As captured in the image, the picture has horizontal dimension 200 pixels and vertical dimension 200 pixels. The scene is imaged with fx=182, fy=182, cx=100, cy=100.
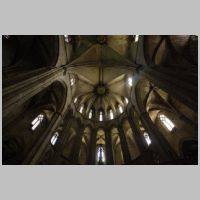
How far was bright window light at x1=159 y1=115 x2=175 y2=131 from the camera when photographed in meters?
13.8

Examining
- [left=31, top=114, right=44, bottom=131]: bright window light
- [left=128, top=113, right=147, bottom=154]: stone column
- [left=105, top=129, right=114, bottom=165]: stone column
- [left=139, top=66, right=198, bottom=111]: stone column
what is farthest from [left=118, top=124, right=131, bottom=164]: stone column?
[left=31, top=114, right=44, bottom=131]: bright window light

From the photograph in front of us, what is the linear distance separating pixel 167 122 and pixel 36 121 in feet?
34.5

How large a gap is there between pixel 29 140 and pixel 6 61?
20.2 ft

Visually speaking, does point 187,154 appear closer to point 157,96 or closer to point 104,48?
point 157,96

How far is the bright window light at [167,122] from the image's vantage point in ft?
45.4

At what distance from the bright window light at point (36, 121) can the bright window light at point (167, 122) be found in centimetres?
1006

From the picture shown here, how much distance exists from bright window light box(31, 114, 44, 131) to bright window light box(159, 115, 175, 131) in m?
10.1

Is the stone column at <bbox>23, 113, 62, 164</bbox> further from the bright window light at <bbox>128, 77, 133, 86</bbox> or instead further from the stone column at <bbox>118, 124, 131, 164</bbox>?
the bright window light at <bbox>128, 77, 133, 86</bbox>

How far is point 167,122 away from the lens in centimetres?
1466

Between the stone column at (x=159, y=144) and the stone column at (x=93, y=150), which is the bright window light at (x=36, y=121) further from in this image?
the stone column at (x=159, y=144)

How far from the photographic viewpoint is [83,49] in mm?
16016

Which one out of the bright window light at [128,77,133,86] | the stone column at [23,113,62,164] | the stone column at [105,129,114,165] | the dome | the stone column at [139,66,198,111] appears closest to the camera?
the stone column at [139,66,198,111]

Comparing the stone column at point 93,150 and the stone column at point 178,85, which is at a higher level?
the stone column at point 178,85

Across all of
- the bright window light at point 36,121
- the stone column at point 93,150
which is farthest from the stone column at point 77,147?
the bright window light at point 36,121
